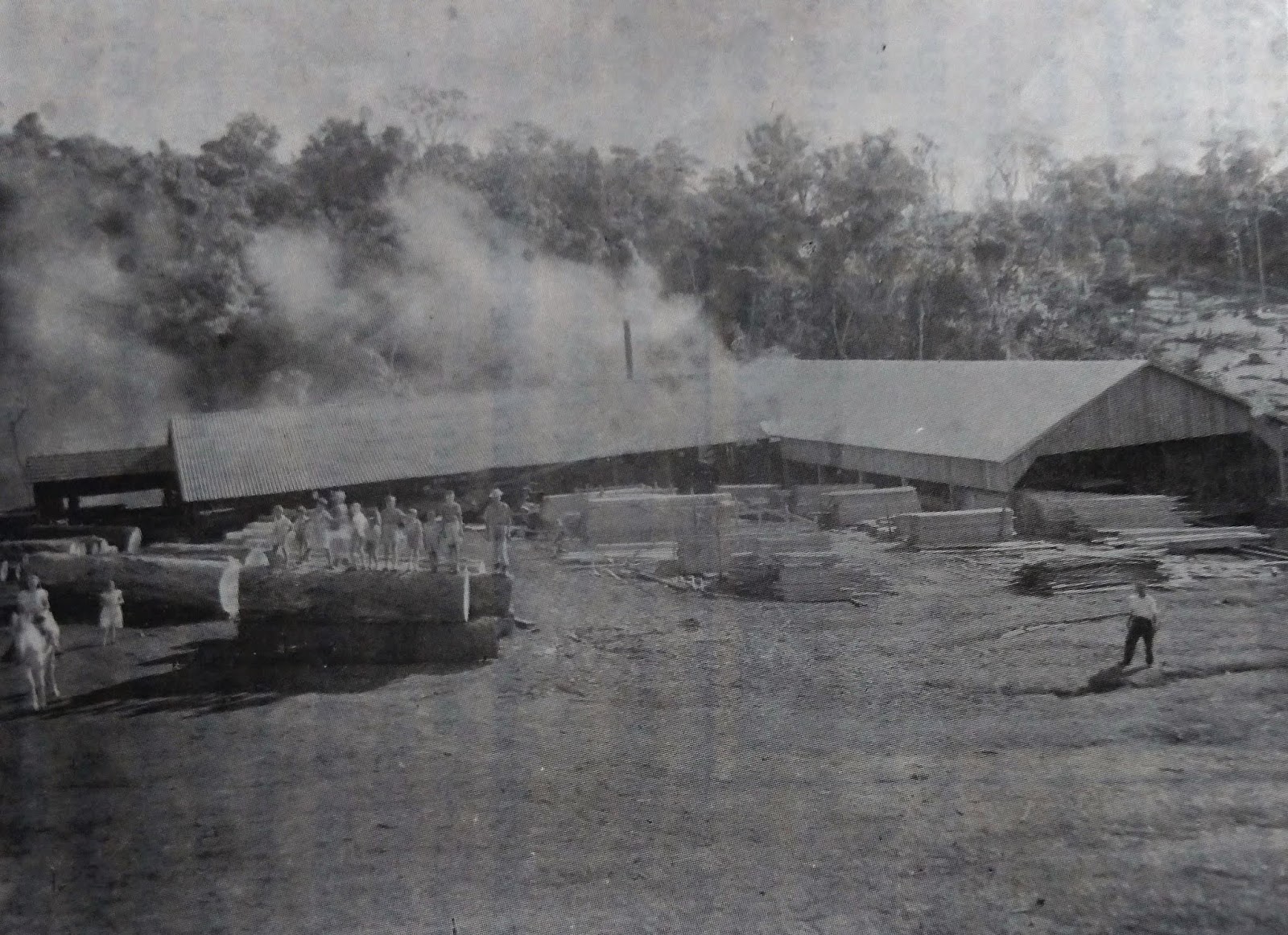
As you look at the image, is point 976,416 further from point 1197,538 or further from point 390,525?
point 390,525

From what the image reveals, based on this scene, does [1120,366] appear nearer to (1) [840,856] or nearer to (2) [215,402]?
(1) [840,856]

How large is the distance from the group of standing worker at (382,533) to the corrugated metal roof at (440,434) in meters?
0.13

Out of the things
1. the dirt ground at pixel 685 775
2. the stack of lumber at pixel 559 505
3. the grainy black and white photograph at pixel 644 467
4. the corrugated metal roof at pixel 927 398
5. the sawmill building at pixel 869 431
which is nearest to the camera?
the dirt ground at pixel 685 775

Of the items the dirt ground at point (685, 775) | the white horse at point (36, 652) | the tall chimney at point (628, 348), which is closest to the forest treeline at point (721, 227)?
the tall chimney at point (628, 348)

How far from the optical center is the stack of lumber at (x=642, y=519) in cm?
493

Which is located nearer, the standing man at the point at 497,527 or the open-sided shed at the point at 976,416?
the standing man at the point at 497,527

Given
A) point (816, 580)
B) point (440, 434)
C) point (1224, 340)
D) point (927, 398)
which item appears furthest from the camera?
Answer: point (1224, 340)

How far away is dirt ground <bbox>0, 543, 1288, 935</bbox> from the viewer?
3924 mm

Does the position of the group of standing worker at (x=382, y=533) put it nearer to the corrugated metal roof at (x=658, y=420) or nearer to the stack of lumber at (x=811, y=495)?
the corrugated metal roof at (x=658, y=420)

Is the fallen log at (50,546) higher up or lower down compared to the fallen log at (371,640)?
higher up

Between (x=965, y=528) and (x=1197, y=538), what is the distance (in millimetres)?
1229

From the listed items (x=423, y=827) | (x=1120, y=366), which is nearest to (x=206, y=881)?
(x=423, y=827)

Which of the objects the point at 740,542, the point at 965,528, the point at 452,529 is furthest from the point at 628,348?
the point at 965,528

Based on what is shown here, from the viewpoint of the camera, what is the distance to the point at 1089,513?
4.96 metres
